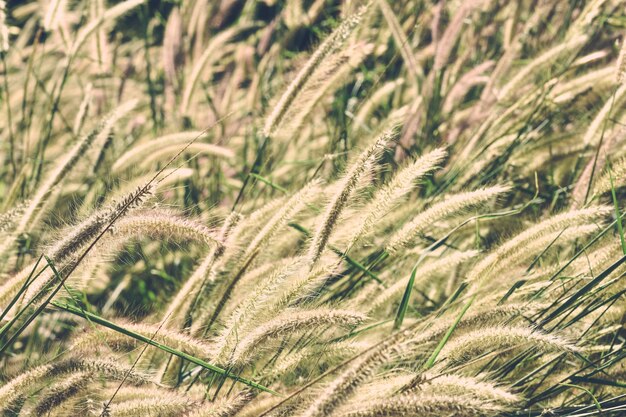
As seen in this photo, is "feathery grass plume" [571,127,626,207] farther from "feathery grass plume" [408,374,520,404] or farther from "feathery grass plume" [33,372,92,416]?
"feathery grass plume" [33,372,92,416]

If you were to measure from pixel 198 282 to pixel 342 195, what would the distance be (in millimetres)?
497

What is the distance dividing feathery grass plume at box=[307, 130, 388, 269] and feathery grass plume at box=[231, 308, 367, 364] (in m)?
0.17

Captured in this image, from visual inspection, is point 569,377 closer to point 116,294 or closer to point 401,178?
point 401,178

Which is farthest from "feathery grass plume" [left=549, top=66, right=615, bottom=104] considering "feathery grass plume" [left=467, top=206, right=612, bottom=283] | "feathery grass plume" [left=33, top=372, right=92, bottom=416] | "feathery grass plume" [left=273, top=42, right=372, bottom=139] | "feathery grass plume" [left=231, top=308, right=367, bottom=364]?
"feathery grass plume" [left=33, top=372, right=92, bottom=416]

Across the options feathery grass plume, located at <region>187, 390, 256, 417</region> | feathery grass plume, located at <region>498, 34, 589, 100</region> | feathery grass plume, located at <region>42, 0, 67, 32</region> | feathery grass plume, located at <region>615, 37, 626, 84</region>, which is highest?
feathery grass plume, located at <region>42, 0, 67, 32</region>

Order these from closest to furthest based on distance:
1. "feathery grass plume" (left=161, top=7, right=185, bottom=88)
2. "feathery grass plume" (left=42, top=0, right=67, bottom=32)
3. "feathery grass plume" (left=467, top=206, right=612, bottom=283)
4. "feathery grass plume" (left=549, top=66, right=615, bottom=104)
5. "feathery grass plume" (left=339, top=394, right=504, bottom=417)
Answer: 1. "feathery grass plume" (left=339, top=394, right=504, bottom=417)
2. "feathery grass plume" (left=467, top=206, right=612, bottom=283)
3. "feathery grass plume" (left=549, top=66, right=615, bottom=104)
4. "feathery grass plume" (left=42, top=0, right=67, bottom=32)
5. "feathery grass plume" (left=161, top=7, right=185, bottom=88)

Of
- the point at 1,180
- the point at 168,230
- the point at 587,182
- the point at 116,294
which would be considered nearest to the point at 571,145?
the point at 587,182

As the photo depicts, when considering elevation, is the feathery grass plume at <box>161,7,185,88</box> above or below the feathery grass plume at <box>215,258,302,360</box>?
above

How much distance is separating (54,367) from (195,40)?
216 centimetres

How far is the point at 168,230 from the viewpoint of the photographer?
1.40 m

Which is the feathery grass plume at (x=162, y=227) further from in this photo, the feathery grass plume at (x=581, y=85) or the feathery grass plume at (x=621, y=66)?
the feathery grass plume at (x=581, y=85)

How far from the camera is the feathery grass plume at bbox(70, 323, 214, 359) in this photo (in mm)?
1425

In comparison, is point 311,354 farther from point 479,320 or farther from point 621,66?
point 621,66

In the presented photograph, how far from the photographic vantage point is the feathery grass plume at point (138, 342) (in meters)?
1.42
